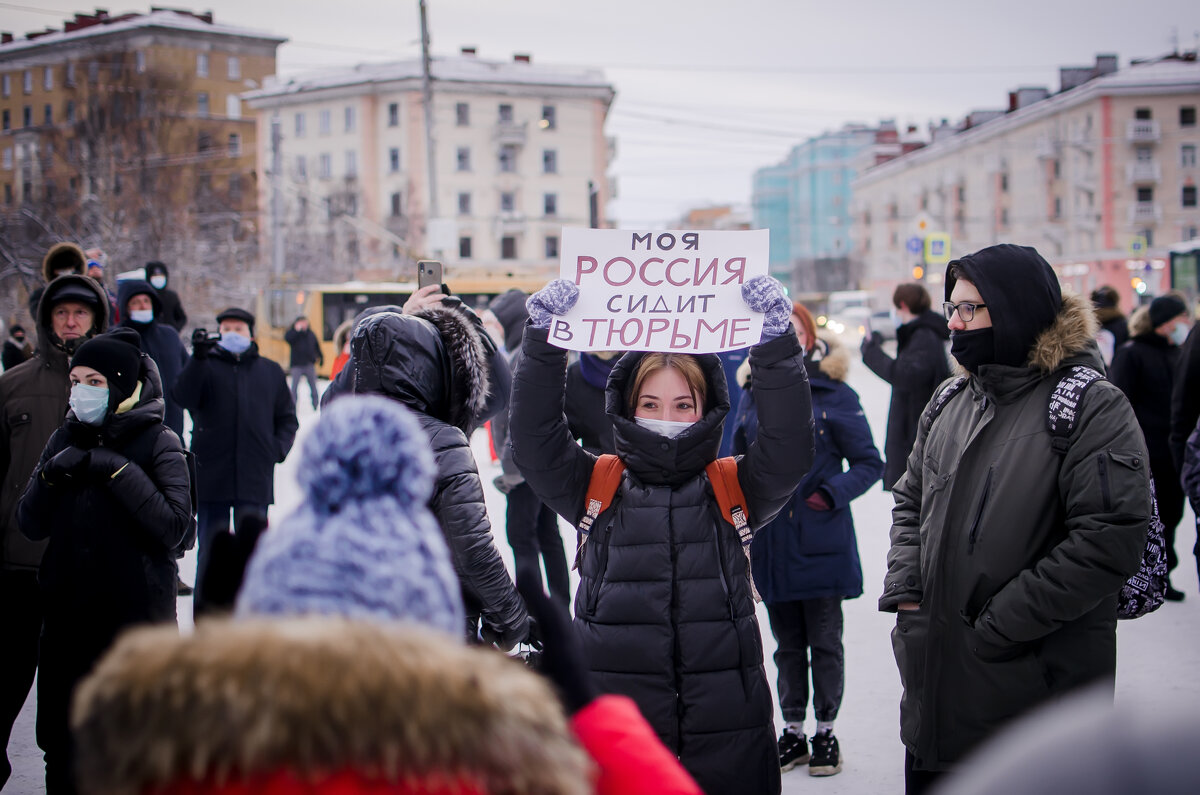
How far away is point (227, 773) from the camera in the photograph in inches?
45.4

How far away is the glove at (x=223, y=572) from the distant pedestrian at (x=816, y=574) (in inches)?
124

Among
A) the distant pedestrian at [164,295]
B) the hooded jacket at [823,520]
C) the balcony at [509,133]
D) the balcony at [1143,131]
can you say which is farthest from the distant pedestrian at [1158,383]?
the balcony at [509,133]

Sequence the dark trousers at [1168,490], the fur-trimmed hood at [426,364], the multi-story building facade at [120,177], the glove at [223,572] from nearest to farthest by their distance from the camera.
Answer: the glove at [223,572], the fur-trimmed hood at [426,364], the dark trousers at [1168,490], the multi-story building facade at [120,177]

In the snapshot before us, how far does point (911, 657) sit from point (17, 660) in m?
3.69

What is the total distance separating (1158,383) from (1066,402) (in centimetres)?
518

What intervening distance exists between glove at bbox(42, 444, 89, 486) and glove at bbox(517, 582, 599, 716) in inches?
113

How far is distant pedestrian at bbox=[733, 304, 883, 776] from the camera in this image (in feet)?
15.4

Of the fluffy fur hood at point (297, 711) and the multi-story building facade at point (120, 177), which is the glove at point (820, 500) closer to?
the fluffy fur hood at point (297, 711)

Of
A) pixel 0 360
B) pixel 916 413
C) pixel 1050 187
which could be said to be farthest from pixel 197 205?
pixel 1050 187

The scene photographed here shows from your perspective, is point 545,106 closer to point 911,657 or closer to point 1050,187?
point 1050,187

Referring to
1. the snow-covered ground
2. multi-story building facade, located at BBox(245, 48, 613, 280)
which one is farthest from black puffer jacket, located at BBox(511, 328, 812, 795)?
multi-story building facade, located at BBox(245, 48, 613, 280)

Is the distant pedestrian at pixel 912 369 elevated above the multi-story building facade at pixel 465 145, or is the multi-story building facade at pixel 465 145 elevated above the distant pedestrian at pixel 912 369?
the multi-story building facade at pixel 465 145

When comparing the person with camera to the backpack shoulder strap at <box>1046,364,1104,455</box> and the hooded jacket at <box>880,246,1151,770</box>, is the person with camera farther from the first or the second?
the backpack shoulder strap at <box>1046,364,1104,455</box>

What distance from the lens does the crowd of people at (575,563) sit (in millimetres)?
1179
